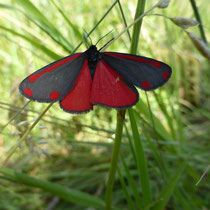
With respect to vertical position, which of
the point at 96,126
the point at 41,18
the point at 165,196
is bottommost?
the point at 165,196

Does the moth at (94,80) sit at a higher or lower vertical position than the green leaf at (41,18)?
lower

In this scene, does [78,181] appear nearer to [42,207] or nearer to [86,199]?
[42,207]

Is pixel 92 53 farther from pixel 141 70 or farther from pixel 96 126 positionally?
pixel 96 126

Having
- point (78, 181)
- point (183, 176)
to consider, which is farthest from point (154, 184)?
point (78, 181)

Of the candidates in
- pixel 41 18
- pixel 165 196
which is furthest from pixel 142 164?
pixel 41 18

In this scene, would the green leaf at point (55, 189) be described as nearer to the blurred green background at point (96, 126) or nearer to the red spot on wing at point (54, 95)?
the blurred green background at point (96, 126)

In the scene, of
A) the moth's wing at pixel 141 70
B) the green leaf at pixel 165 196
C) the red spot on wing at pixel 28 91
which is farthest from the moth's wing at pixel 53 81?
the green leaf at pixel 165 196
